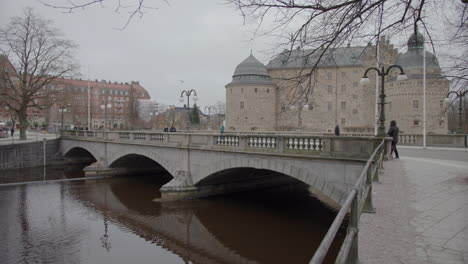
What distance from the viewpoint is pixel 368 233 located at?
422 cm

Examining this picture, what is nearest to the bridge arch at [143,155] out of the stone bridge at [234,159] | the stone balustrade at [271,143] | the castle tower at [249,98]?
the stone bridge at [234,159]

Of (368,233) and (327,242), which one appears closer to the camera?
(327,242)

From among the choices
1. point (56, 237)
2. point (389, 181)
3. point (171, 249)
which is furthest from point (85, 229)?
Result: point (389, 181)

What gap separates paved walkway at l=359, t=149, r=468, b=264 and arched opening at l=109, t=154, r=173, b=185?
66.4 ft

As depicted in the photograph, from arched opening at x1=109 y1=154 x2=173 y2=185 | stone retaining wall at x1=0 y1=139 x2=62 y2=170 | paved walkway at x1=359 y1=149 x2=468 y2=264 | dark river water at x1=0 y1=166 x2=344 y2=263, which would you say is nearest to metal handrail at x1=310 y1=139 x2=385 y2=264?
paved walkway at x1=359 y1=149 x2=468 y2=264

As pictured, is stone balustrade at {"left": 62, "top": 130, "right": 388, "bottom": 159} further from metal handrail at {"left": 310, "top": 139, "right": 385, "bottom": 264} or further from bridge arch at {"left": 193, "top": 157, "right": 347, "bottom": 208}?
metal handrail at {"left": 310, "top": 139, "right": 385, "bottom": 264}

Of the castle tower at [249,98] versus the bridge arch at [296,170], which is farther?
the castle tower at [249,98]

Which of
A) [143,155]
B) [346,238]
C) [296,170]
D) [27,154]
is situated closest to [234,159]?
[296,170]

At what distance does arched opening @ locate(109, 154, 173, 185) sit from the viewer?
83.6ft

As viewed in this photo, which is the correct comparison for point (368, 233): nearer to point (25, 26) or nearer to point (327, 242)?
point (327, 242)

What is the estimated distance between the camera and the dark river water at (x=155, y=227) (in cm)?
1068

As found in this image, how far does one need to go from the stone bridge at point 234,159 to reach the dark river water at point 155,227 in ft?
3.26

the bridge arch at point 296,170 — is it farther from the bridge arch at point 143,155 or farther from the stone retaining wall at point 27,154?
the stone retaining wall at point 27,154

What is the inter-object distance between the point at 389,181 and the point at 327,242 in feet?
23.1
